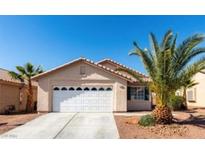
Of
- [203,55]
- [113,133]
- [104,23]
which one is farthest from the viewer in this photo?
[104,23]

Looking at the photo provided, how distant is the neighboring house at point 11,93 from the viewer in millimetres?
22047

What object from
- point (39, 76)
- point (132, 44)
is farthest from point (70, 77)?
point (132, 44)

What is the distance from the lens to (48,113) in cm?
2145

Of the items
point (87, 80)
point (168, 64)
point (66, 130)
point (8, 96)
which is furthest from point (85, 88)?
point (168, 64)

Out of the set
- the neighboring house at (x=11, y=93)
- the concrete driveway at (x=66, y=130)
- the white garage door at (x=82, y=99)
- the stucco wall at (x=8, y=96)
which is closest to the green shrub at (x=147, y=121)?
the concrete driveway at (x=66, y=130)

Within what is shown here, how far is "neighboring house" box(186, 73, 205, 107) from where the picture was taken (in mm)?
28250

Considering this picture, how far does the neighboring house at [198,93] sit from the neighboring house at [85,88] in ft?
33.2

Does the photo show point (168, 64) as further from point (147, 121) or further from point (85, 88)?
point (85, 88)

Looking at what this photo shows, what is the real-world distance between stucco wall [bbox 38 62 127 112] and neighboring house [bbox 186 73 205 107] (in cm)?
1025

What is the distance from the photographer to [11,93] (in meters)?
24.0

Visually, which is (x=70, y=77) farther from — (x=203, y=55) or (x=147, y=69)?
(x=203, y=55)

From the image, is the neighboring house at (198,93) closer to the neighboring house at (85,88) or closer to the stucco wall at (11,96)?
the neighboring house at (85,88)
